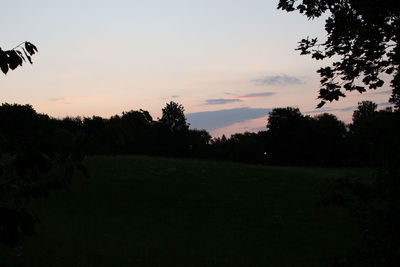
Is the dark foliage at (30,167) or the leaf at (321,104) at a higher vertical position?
the leaf at (321,104)

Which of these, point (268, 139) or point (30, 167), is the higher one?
point (268, 139)

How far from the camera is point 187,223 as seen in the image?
18.0 meters

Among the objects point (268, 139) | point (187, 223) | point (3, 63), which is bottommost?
point (187, 223)

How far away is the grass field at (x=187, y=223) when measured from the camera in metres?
12.3

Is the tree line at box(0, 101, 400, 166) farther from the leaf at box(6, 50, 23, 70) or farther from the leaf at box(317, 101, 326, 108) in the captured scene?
the leaf at box(6, 50, 23, 70)

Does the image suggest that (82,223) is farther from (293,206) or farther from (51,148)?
(51,148)

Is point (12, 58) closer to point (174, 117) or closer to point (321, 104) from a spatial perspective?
point (321, 104)

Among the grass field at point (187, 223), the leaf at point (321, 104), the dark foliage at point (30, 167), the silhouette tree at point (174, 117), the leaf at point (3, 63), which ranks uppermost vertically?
the silhouette tree at point (174, 117)

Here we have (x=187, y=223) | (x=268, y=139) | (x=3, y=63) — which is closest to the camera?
(x=3, y=63)

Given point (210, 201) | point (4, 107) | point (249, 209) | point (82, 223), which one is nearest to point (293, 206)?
point (249, 209)

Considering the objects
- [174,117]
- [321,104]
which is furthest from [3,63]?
[174,117]

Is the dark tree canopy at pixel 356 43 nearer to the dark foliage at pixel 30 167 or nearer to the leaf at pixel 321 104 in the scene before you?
the leaf at pixel 321 104

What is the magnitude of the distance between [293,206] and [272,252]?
352 inches

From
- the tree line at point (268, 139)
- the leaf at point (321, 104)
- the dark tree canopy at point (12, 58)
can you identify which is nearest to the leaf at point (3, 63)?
the dark tree canopy at point (12, 58)
